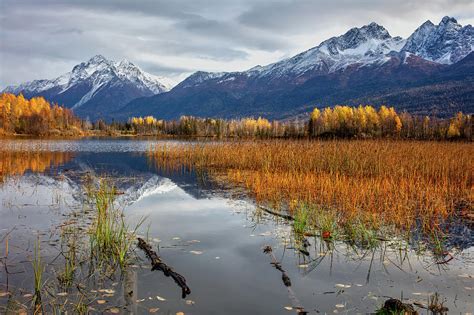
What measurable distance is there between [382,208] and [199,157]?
20.8 meters

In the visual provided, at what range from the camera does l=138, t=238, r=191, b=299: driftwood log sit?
725 centimetres

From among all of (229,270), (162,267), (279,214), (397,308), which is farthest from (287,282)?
(279,214)

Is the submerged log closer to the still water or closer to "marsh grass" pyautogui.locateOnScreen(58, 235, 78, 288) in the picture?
the still water

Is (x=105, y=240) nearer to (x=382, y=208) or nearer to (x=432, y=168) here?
(x=382, y=208)

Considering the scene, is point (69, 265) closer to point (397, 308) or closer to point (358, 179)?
point (397, 308)

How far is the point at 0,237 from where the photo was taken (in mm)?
10266

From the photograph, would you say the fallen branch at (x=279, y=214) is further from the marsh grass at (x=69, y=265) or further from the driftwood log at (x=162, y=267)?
the marsh grass at (x=69, y=265)

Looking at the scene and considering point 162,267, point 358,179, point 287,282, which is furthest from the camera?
point 358,179

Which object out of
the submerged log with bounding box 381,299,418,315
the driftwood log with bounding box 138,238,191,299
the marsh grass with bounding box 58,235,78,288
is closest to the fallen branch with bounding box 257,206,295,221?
the driftwood log with bounding box 138,238,191,299

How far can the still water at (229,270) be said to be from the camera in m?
6.74

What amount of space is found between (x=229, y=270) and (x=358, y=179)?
A: 12.6 m

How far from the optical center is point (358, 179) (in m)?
19.3

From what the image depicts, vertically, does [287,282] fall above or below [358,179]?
below

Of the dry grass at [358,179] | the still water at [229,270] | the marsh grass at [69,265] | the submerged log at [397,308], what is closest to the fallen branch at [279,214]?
the still water at [229,270]
